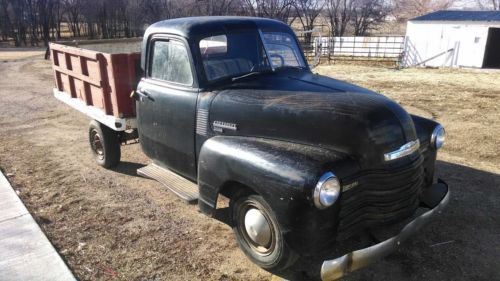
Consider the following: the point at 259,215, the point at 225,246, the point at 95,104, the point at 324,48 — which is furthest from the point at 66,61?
the point at 324,48

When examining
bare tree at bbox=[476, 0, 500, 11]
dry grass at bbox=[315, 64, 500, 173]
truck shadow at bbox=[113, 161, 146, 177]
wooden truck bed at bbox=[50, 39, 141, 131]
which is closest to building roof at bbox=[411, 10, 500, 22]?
dry grass at bbox=[315, 64, 500, 173]

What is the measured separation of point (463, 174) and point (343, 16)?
119 ft

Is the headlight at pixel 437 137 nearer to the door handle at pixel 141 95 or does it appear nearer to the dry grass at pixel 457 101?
the dry grass at pixel 457 101

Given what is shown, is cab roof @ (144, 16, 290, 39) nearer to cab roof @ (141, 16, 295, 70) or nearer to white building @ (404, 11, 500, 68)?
cab roof @ (141, 16, 295, 70)

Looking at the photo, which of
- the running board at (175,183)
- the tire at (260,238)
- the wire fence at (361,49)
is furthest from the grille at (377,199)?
the wire fence at (361,49)

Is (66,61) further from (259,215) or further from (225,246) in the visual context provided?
(259,215)

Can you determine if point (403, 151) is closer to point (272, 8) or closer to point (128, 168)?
point (128, 168)

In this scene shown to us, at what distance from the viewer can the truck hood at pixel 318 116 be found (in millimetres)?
2992

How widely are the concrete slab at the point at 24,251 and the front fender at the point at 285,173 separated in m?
1.63

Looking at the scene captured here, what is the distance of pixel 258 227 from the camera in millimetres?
3211

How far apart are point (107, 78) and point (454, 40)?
59.6 ft

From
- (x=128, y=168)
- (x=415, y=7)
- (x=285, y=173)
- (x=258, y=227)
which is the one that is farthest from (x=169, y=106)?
(x=415, y=7)

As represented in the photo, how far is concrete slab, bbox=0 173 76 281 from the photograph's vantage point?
342 cm

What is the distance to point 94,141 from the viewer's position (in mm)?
6055
